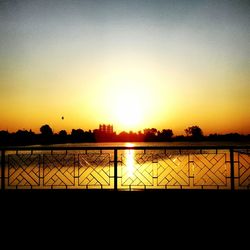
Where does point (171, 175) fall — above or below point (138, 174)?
above

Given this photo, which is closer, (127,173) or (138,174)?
(138,174)

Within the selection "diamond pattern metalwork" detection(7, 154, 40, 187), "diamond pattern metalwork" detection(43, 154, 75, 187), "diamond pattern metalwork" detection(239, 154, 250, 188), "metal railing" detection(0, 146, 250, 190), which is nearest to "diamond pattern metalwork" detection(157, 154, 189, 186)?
"metal railing" detection(0, 146, 250, 190)

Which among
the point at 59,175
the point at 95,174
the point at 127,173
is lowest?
the point at 95,174
